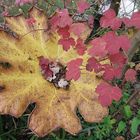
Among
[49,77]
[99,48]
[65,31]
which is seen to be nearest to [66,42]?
[65,31]

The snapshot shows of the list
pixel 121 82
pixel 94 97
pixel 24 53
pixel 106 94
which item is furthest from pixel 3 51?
pixel 121 82

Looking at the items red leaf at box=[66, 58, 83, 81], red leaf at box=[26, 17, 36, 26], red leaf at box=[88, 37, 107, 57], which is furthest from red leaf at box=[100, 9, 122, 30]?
red leaf at box=[26, 17, 36, 26]

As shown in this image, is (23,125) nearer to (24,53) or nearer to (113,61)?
(24,53)

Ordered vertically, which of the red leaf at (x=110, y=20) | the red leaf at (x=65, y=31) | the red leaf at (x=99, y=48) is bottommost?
the red leaf at (x=99, y=48)

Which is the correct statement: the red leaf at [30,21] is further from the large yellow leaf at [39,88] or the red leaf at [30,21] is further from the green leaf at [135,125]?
the green leaf at [135,125]

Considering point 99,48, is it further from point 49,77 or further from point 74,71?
point 49,77

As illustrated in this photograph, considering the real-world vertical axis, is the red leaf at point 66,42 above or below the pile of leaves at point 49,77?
above

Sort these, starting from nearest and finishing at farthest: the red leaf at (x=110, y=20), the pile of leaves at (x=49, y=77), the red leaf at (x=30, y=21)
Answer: the red leaf at (x=110, y=20) → the pile of leaves at (x=49, y=77) → the red leaf at (x=30, y=21)

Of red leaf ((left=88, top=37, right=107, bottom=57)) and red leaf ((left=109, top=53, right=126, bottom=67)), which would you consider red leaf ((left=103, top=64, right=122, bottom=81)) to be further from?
red leaf ((left=88, top=37, right=107, bottom=57))

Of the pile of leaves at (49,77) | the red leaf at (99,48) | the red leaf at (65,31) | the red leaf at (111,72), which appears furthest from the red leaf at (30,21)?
the red leaf at (99,48)
